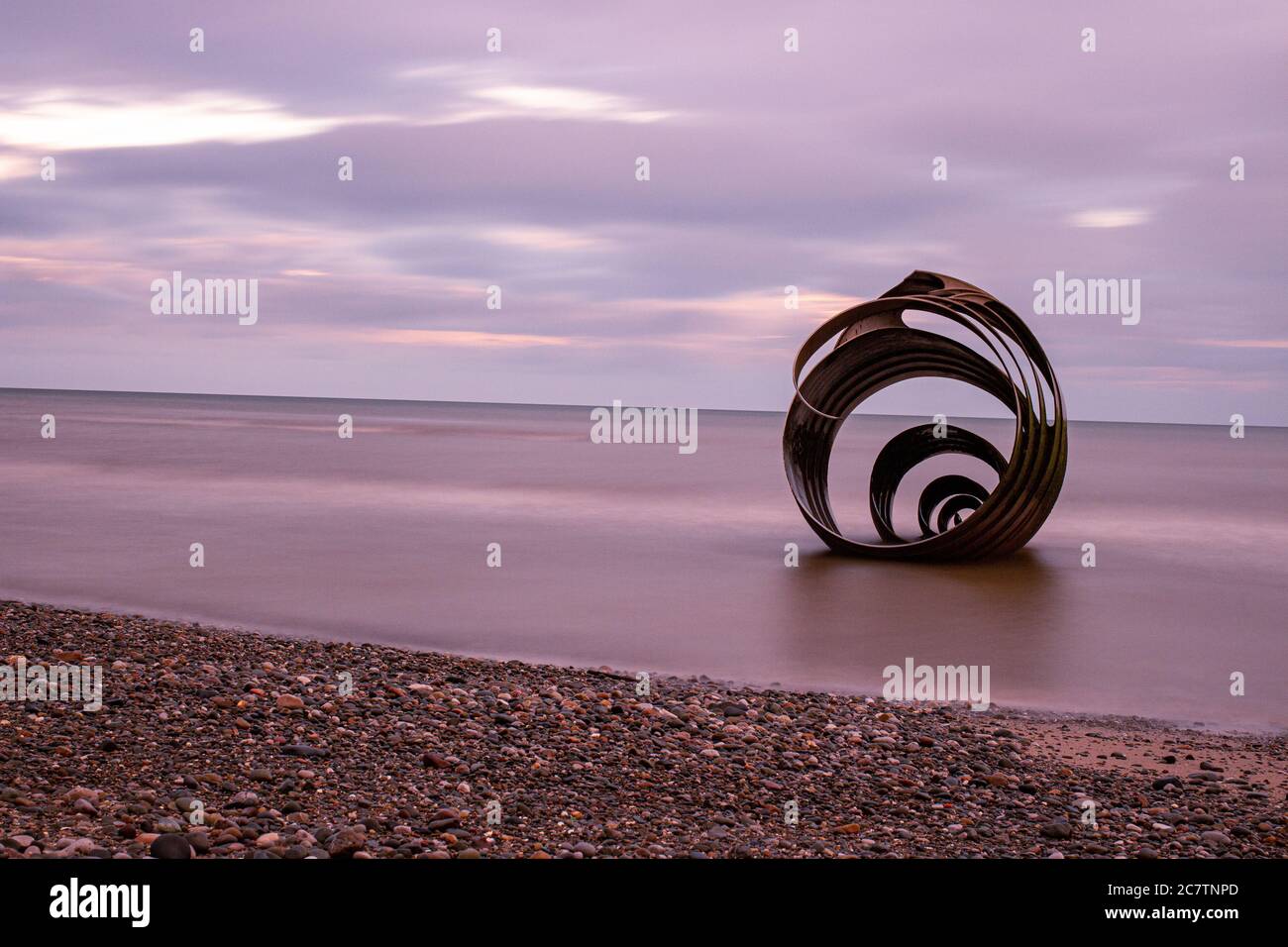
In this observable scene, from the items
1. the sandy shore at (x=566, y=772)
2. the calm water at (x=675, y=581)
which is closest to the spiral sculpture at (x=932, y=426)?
the calm water at (x=675, y=581)

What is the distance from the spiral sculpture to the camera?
11930mm

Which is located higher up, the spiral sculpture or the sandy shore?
the spiral sculpture

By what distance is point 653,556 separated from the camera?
13555 millimetres

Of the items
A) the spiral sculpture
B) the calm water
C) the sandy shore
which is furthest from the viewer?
the spiral sculpture

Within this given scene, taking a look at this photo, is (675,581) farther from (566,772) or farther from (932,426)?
(566,772)

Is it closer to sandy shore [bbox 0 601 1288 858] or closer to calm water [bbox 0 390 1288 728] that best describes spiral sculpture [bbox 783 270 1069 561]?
calm water [bbox 0 390 1288 728]

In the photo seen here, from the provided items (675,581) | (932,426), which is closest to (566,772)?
(675,581)

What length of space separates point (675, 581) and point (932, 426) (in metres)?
4.13

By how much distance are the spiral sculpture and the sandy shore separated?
532cm

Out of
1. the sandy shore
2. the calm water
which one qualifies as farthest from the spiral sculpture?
the sandy shore

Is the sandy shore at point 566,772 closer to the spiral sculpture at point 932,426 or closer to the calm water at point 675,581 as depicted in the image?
the calm water at point 675,581

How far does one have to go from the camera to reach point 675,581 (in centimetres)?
1173

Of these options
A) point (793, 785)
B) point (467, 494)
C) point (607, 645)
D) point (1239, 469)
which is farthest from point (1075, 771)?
point (1239, 469)
